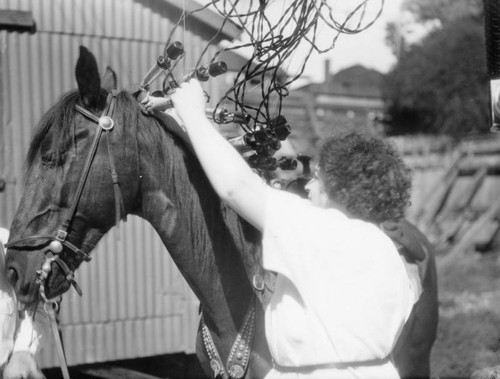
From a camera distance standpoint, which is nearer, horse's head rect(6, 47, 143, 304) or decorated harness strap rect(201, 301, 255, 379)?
horse's head rect(6, 47, 143, 304)

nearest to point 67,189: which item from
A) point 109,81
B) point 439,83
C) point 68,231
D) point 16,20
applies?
point 68,231

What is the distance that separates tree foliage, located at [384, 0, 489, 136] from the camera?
1948 cm

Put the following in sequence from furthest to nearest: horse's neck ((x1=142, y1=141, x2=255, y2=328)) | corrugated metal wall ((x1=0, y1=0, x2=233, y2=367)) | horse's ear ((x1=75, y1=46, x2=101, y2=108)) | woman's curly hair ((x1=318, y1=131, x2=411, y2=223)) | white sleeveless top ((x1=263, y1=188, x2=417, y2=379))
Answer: corrugated metal wall ((x1=0, y1=0, x2=233, y2=367)), horse's neck ((x1=142, y1=141, x2=255, y2=328)), horse's ear ((x1=75, y1=46, x2=101, y2=108)), woman's curly hair ((x1=318, y1=131, x2=411, y2=223)), white sleeveless top ((x1=263, y1=188, x2=417, y2=379))

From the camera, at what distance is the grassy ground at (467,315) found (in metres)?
5.76

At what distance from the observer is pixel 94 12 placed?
4945 mm

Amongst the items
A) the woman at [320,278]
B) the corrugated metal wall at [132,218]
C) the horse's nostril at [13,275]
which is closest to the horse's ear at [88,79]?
the woman at [320,278]

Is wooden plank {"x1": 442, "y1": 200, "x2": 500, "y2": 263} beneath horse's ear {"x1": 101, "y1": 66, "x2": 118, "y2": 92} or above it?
beneath

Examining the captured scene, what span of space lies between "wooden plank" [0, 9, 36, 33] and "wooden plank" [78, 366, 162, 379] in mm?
2969

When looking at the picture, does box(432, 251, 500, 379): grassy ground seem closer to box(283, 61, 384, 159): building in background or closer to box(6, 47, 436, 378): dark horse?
box(6, 47, 436, 378): dark horse

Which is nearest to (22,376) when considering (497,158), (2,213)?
(2,213)

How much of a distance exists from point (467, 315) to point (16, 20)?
6.68 metres

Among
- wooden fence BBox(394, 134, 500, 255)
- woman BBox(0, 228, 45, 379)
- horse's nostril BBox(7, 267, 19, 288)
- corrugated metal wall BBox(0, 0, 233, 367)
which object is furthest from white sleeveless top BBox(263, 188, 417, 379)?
wooden fence BBox(394, 134, 500, 255)

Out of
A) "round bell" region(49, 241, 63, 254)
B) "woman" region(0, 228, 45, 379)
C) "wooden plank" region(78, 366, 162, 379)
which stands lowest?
"wooden plank" region(78, 366, 162, 379)

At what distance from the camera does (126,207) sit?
2.14 m
